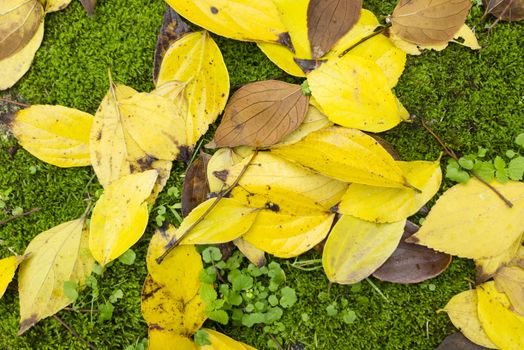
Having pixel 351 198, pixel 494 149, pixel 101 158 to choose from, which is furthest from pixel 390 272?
pixel 101 158

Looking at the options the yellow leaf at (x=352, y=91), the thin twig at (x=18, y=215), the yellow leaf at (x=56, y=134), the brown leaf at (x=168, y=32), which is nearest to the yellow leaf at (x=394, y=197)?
the yellow leaf at (x=352, y=91)

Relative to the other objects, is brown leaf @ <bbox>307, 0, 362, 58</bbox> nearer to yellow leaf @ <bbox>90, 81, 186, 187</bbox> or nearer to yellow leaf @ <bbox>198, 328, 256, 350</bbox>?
yellow leaf @ <bbox>90, 81, 186, 187</bbox>

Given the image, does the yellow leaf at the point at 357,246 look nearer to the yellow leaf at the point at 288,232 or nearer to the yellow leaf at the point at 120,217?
the yellow leaf at the point at 288,232

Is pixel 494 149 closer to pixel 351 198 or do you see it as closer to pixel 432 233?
pixel 432 233

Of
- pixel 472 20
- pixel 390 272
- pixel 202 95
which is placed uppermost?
pixel 472 20

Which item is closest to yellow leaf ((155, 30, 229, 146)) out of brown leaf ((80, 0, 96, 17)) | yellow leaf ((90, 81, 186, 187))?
yellow leaf ((90, 81, 186, 187))
